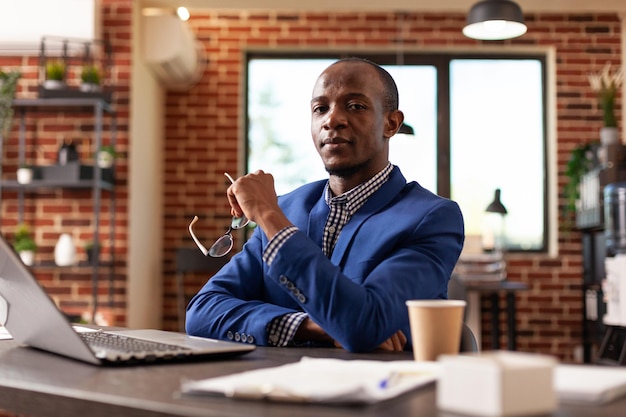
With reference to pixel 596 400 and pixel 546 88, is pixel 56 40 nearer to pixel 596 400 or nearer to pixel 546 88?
pixel 546 88

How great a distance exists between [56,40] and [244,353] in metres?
4.17

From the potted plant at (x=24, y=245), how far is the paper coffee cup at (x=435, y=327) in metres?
4.10

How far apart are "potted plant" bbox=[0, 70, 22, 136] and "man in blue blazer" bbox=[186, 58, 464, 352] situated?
3.40m

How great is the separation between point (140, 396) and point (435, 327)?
406 millimetres

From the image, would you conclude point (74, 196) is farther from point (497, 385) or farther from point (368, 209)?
point (497, 385)

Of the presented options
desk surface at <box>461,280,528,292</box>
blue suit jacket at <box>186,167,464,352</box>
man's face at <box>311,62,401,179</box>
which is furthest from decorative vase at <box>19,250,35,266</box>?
man's face at <box>311,62,401,179</box>

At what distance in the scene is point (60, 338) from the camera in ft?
3.54

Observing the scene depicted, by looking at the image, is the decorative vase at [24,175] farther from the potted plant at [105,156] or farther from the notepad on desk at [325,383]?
the notepad on desk at [325,383]

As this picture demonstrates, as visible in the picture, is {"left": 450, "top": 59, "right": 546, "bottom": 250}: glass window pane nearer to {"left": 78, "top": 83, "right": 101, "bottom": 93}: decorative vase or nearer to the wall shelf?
the wall shelf

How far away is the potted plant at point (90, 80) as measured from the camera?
189 inches

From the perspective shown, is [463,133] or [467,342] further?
[463,133]

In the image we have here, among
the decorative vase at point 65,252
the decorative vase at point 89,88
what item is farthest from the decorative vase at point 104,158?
the decorative vase at point 65,252

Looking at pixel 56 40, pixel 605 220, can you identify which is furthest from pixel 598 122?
pixel 56 40

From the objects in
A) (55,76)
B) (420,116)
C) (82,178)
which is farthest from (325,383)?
(420,116)
